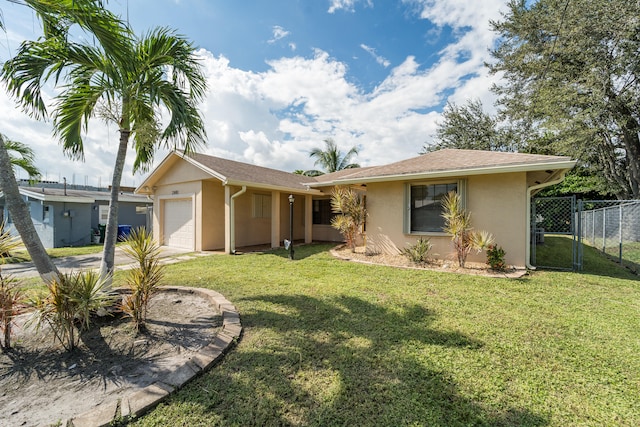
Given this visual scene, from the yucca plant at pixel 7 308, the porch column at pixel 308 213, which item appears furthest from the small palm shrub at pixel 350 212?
the yucca plant at pixel 7 308

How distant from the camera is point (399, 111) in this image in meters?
15.8

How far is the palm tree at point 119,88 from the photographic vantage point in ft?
12.2

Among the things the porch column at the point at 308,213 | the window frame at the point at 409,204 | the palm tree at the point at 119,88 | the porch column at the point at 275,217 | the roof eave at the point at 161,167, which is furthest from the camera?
the porch column at the point at 308,213

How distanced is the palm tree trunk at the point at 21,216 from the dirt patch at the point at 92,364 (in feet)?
2.31

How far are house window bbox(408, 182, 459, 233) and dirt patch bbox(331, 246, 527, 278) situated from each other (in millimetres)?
1089

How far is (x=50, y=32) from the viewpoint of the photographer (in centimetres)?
361

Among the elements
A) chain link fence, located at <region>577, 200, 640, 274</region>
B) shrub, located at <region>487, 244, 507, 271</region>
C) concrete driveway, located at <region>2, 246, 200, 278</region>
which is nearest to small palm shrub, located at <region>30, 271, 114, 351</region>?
concrete driveway, located at <region>2, 246, 200, 278</region>

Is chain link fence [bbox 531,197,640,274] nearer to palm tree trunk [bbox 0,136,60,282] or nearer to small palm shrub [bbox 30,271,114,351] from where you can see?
small palm shrub [bbox 30,271,114,351]

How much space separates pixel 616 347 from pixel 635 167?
1815 cm

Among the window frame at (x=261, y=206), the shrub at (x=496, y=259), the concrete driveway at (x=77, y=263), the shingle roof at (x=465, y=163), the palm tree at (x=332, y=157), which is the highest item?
the palm tree at (x=332, y=157)

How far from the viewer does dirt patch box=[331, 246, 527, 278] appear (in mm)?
Result: 6840

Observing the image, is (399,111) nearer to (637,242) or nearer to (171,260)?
(637,242)

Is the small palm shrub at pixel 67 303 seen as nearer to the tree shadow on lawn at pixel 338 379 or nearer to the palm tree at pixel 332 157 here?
the tree shadow on lawn at pixel 338 379

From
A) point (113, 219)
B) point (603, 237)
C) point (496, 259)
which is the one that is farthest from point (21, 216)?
point (603, 237)
